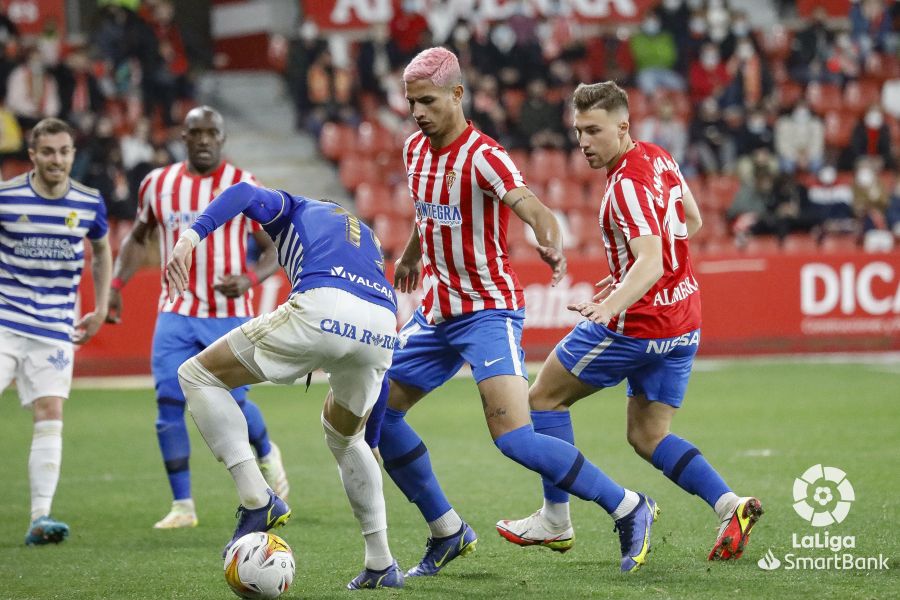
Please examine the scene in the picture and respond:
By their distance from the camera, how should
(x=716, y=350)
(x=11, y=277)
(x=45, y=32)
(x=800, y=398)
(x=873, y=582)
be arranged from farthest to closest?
(x=45, y=32), (x=716, y=350), (x=800, y=398), (x=11, y=277), (x=873, y=582)

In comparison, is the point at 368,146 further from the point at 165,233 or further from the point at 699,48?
the point at 165,233

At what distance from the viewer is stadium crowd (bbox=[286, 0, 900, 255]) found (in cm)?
1953

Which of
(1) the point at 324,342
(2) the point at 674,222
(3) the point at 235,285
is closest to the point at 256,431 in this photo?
(3) the point at 235,285

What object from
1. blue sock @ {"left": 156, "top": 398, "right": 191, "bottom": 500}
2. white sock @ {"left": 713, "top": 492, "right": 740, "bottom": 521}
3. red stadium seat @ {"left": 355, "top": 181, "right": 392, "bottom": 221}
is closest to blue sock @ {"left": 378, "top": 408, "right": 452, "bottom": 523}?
white sock @ {"left": 713, "top": 492, "right": 740, "bottom": 521}

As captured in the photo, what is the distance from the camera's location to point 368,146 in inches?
782

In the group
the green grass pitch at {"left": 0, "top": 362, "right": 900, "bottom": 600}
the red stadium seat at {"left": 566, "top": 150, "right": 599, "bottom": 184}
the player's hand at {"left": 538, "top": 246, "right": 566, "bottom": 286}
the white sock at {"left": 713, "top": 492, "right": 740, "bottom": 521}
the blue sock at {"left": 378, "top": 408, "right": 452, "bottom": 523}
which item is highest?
the red stadium seat at {"left": 566, "top": 150, "right": 599, "bottom": 184}

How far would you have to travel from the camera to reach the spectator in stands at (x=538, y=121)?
2022 cm

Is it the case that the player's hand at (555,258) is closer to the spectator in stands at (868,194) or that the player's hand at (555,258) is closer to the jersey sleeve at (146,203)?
the jersey sleeve at (146,203)

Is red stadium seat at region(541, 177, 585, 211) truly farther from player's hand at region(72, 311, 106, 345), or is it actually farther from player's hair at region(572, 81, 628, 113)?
player's hair at region(572, 81, 628, 113)

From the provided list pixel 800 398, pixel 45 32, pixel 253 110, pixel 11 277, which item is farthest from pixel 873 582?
pixel 253 110

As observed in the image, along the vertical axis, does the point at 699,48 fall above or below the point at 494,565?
above

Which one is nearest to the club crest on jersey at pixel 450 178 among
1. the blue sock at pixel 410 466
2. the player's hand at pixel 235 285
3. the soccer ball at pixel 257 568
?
the blue sock at pixel 410 466

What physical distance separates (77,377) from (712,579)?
447 inches

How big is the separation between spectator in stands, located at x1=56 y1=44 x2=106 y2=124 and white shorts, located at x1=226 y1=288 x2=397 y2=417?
44.7ft
